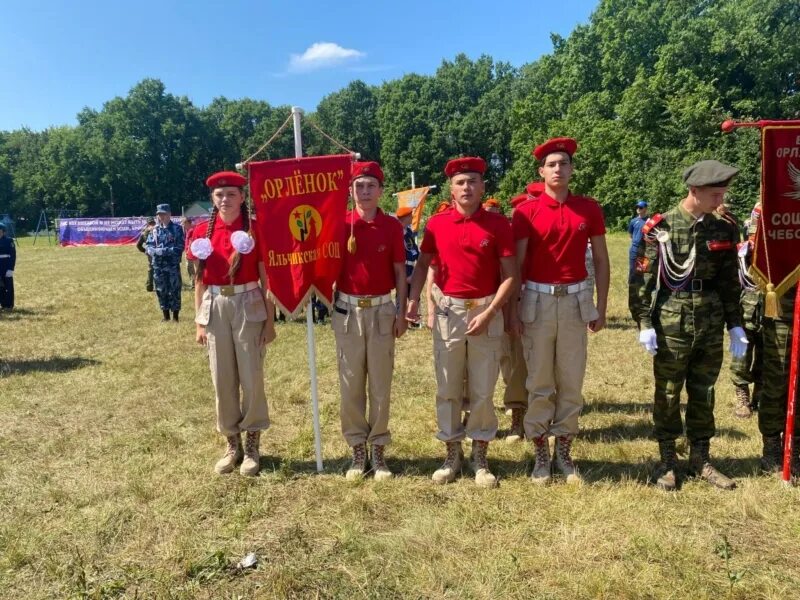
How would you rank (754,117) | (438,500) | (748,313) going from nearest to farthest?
(438,500) → (748,313) → (754,117)

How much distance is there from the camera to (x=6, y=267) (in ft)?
38.7

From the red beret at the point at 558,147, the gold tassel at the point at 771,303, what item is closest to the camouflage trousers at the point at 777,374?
the gold tassel at the point at 771,303

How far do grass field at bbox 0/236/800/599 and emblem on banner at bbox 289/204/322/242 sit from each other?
1904 millimetres

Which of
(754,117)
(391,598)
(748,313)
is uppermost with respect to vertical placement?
(754,117)

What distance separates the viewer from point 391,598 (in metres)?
2.93

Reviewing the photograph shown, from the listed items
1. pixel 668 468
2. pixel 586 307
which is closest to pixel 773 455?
pixel 668 468

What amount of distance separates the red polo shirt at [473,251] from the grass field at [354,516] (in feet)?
4.97

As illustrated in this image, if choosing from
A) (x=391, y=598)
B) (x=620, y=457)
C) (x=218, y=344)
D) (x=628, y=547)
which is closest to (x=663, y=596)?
(x=628, y=547)

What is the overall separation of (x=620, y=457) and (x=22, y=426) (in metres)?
5.84

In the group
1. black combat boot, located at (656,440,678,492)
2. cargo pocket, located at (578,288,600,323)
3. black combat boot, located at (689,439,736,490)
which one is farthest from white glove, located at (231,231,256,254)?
black combat boot, located at (689,439,736,490)

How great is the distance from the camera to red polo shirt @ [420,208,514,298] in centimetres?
390

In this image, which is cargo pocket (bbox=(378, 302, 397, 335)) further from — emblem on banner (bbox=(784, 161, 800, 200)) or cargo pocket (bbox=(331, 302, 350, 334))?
emblem on banner (bbox=(784, 161, 800, 200))

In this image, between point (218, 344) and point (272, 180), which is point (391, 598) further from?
point (272, 180)

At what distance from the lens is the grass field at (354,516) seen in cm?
304
